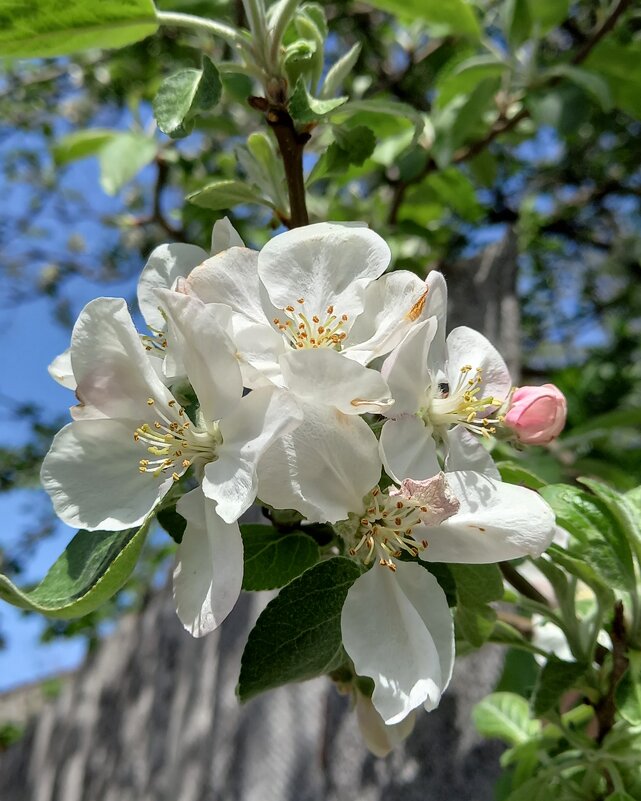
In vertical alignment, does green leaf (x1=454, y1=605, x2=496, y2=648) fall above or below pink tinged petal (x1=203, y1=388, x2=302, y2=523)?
below

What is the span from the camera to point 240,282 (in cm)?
51

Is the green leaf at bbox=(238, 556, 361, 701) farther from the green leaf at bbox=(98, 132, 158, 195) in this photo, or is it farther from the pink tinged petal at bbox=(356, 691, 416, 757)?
the green leaf at bbox=(98, 132, 158, 195)

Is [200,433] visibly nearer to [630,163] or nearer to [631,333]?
[631,333]

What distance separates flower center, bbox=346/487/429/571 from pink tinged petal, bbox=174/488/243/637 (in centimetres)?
9

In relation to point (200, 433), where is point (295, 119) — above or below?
above

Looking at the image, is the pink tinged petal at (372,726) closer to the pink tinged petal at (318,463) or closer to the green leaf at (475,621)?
the green leaf at (475,621)

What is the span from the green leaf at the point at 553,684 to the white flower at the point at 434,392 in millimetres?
207

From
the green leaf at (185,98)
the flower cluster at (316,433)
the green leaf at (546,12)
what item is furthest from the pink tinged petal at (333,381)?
the green leaf at (546,12)

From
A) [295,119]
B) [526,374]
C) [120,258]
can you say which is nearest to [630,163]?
[526,374]

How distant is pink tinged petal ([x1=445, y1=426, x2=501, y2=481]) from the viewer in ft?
1.59

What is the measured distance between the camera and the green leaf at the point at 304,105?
0.55 meters

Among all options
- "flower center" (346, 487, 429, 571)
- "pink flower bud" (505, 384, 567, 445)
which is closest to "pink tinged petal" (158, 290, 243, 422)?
"flower center" (346, 487, 429, 571)

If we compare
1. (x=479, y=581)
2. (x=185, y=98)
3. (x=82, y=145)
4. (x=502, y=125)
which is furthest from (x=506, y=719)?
(x=82, y=145)

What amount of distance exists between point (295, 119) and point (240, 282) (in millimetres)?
145
